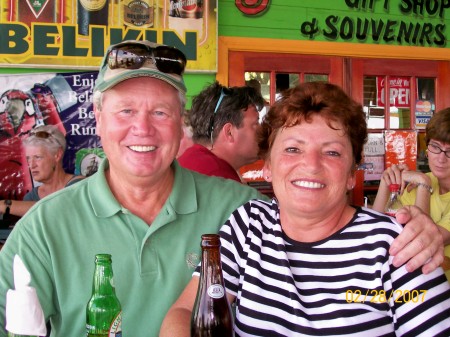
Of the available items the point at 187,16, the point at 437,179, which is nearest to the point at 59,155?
the point at 187,16

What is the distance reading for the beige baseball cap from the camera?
153 centimetres

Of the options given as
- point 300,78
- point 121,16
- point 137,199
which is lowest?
point 137,199

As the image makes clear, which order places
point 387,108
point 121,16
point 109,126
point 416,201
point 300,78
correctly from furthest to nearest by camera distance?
point 387,108
point 300,78
point 121,16
point 416,201
point 109,126

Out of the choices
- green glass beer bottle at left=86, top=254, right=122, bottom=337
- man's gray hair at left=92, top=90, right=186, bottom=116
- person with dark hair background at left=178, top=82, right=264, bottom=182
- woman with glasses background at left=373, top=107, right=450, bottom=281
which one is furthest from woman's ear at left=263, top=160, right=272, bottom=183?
woman with glasses background at left=373, top=107, right=450, bottom=281

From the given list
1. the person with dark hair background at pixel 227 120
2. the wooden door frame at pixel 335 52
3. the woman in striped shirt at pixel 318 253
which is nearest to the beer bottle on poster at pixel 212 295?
the woman in striped shirt at pixel 318 253

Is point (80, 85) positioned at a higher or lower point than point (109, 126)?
higher

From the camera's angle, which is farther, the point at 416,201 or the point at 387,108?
the point at 387,108

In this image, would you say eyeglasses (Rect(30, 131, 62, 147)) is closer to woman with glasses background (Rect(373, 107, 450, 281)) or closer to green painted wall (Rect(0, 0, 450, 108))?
green painted wall (Rect(0, 0, 450, 108))

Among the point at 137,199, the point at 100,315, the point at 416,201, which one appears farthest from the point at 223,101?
the point at 100,315

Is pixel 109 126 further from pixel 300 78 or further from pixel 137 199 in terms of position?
pixel 300 78

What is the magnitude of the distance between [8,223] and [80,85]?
1114 millimetres

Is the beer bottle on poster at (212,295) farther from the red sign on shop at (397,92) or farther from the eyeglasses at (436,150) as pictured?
the red sign on shop at (397,92)

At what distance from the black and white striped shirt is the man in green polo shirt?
14 cm

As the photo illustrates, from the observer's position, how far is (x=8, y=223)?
360 centimetres
